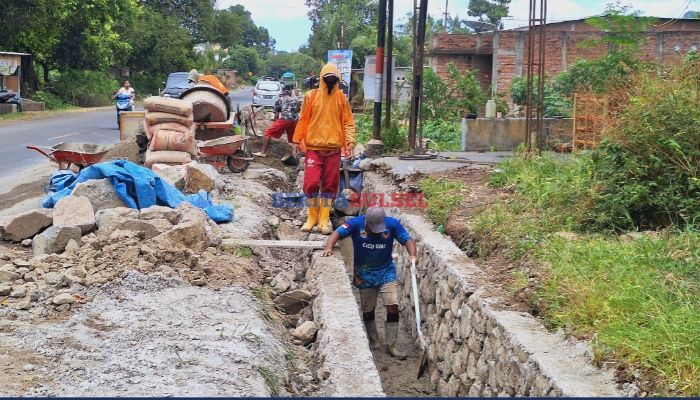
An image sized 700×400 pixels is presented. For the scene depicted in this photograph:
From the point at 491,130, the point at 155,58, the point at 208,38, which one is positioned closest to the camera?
the point at 491,130

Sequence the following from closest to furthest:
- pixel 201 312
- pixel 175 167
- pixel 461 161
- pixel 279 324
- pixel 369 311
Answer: pixel 201 312 → pixel 279 324 → pixel 369 311 → pixel 175 167 → pixel 461 161

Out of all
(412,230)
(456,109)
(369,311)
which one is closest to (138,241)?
(369,311)

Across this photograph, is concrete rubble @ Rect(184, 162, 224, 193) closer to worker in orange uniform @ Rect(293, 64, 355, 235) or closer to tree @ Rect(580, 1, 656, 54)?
worker in orange uniform @ Rect(293, 64, 355, 235)

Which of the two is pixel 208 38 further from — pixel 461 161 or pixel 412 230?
pixel 412 230

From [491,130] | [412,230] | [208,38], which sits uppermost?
[208,38]

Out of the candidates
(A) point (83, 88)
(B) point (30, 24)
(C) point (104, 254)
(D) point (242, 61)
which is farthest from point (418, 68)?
(D) point (242, 61)

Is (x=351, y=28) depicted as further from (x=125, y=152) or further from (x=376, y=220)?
(x=376, y=220)

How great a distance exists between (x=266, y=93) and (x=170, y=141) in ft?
83.8

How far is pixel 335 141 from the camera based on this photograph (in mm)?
9867

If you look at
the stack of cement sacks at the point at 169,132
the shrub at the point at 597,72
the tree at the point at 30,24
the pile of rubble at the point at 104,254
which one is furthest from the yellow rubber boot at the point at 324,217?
the tree at the point at 30,24

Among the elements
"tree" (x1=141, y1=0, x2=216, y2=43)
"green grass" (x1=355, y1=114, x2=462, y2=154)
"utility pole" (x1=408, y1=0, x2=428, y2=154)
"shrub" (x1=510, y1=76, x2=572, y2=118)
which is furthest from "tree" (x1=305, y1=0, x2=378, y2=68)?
"utility pole" (x1=408, y1=0, x2=428, y2=154)

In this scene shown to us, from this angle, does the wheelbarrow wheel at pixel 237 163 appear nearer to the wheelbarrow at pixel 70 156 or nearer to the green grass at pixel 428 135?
the wheelbarrow at pixel 70 156

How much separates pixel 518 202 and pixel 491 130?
7978mm

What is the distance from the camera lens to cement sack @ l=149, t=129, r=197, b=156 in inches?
504
